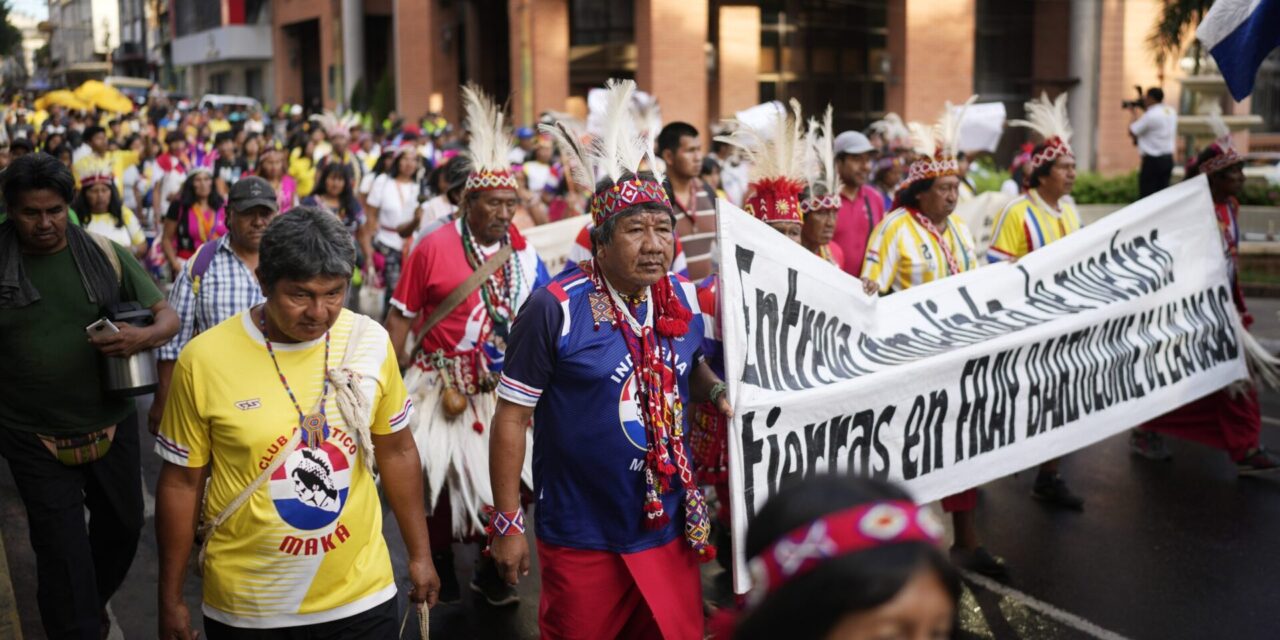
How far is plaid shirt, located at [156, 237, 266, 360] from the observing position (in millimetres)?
5262

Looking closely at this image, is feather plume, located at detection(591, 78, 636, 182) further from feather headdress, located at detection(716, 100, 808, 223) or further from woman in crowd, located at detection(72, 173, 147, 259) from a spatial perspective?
woman in crowd, located at detection(72, 173, 147, 259)

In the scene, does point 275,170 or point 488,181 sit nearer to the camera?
point 488,181

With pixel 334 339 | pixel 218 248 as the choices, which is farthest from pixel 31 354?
pixel 334 339

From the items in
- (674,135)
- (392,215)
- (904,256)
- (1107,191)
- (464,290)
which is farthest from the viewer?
(1107,191)

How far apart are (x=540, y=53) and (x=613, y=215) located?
2612cm

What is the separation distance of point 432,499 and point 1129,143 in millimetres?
24409

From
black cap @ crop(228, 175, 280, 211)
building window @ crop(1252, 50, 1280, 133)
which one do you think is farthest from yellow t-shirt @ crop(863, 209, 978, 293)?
building window @ crop(1252, 50, 1280, 133)

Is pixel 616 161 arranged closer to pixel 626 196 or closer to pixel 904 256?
pixel 626 196

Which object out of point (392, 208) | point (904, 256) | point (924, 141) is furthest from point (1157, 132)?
point (904, 256)

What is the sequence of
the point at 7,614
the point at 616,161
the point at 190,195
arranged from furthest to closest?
the point at 190,195
the point at 7,614
the point at 616,161

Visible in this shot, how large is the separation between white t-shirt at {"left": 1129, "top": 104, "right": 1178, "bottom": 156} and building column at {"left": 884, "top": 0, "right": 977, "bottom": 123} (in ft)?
33.4

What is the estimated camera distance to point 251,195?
5258mm

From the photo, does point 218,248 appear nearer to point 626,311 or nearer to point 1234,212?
point 626,311

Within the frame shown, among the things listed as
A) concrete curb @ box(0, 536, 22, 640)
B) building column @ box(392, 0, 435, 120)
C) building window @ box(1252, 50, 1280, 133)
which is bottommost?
concrete curb @ box(0, 536, 22, 640)
